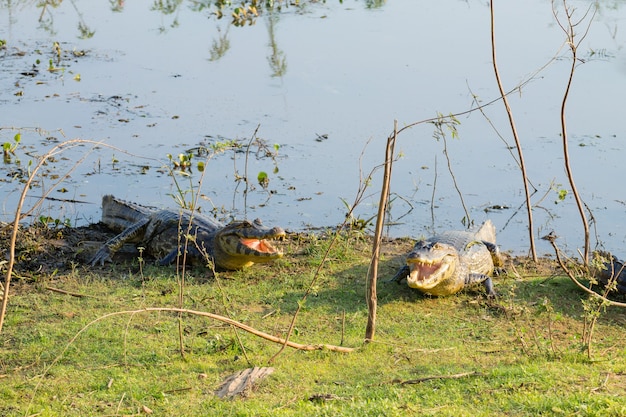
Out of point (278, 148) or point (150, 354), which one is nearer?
point (150, 354)

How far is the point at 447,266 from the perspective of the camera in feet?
20.8

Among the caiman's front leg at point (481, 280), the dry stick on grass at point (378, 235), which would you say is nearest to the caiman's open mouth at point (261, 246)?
the caiman's front leg at point (481, 280)

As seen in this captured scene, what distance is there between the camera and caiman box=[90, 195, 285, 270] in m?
6.85

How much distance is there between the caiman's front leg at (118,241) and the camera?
7180 millimetres

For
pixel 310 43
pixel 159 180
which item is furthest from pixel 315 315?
pixel 310 43

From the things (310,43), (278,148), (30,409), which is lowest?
(30,409)

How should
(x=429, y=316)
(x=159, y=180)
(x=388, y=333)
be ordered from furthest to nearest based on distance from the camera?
(x=159, y=180)
(x=429, y=316)
(x=388, y=333)

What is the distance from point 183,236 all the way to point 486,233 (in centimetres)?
257

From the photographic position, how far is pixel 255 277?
6.82 metres

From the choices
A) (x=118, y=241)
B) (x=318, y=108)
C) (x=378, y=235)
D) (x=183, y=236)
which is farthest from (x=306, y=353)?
(x=318, y=108)

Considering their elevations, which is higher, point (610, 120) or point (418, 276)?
point (610, 120)

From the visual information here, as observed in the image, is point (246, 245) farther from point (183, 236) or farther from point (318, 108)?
point (318, 108)

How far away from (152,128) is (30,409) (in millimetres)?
6284

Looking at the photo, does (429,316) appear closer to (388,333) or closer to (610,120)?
(388,333)
